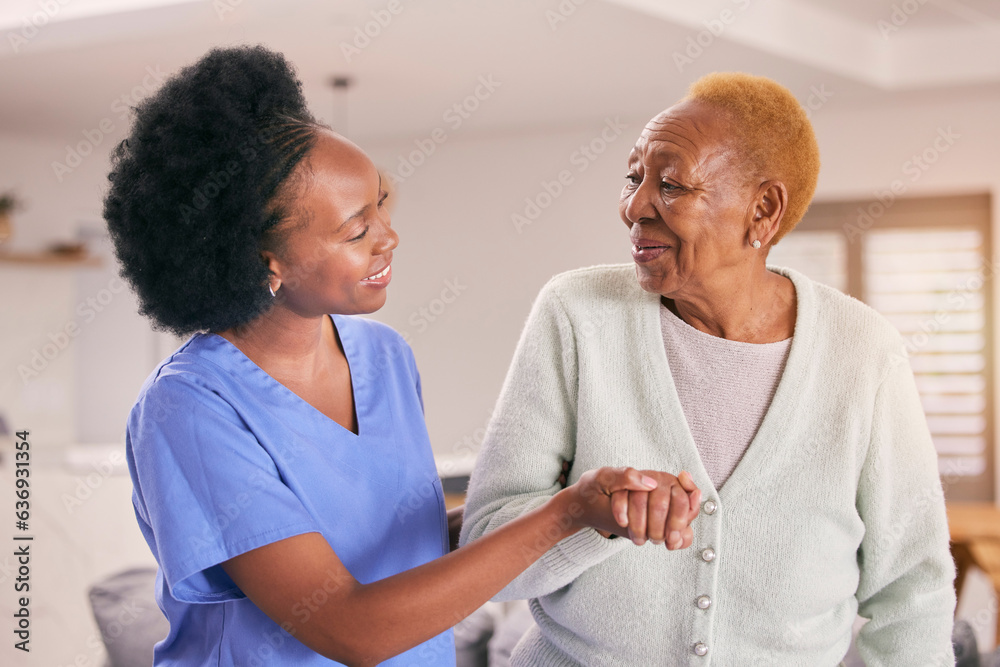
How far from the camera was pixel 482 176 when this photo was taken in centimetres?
606

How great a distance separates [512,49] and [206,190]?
3184 mm

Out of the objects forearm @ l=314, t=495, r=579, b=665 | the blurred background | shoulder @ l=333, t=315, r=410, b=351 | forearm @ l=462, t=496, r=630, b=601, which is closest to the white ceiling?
the blurred background

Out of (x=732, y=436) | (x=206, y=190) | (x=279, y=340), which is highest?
(x=206, y=190)

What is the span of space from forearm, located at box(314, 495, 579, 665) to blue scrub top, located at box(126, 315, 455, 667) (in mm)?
49

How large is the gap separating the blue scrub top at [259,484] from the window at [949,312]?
4.48 meters

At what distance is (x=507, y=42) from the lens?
12.6ft

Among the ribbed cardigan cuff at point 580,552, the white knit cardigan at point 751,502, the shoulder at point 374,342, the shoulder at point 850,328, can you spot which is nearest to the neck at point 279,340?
the shoulder at point 374,342

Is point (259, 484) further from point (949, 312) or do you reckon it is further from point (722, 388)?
point (949, 312)

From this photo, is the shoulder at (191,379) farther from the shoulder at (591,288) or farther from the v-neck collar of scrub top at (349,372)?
the shoulder at (591,288)

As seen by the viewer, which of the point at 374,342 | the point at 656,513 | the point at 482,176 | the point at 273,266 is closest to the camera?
the point at 656,513

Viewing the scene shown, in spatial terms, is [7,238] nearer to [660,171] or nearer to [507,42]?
[507,42]

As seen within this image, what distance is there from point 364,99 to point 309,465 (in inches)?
163

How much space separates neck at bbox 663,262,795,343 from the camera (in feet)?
3.98

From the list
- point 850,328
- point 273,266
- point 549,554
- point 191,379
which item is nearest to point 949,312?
point 850,328
